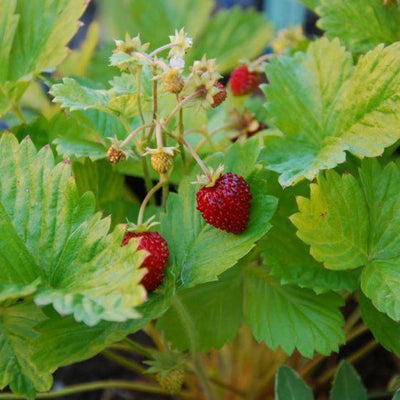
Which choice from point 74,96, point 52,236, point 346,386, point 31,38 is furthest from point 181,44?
point 346,386

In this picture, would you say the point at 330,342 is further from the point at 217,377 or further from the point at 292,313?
the point at 217,377

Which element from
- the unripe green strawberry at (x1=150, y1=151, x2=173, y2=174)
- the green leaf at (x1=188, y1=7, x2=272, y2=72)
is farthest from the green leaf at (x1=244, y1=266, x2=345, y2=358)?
the green leaf at (x1=188, y1=7, x2=272, y2=72)

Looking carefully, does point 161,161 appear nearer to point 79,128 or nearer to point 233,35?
point 79,128

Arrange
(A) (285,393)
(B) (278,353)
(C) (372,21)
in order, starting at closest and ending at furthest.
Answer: (A) (285,393) → (C) (372,21) → (B) (278,353)

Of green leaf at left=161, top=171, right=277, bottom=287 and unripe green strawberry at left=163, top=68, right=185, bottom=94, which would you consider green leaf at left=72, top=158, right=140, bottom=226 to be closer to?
green leaf at left=161, top=171, right=277, bottom=287

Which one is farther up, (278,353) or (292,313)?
(292,313)

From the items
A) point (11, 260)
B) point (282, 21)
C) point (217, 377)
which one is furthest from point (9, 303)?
point (282, 21)
